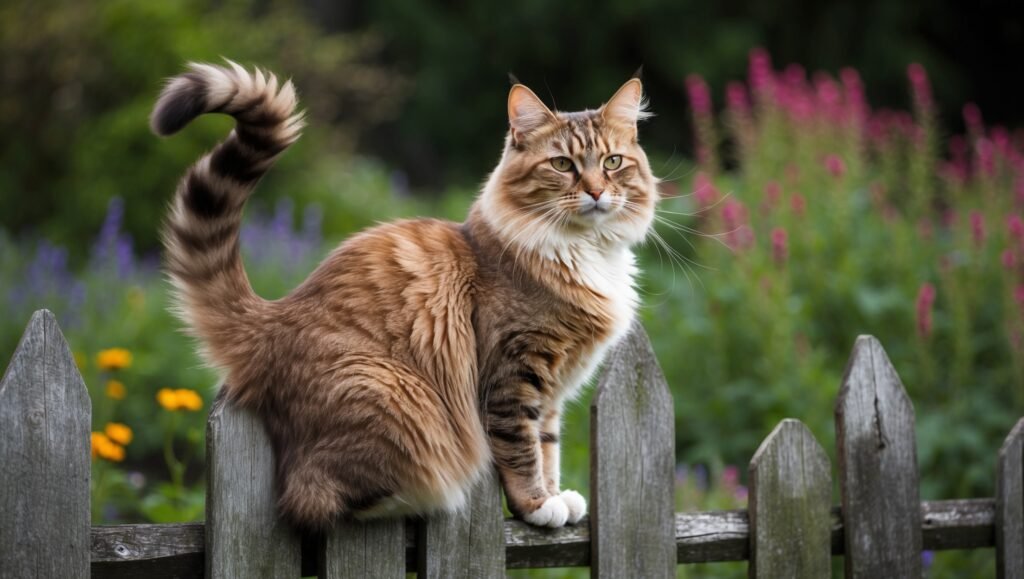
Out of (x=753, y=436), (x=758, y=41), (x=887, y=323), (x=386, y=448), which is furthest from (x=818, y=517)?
(x=758, y=41)

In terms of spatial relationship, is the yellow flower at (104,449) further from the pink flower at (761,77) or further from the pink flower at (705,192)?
the pink flower at (761,77)

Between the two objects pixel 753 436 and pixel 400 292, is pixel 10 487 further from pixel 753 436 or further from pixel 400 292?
pixel 753 436

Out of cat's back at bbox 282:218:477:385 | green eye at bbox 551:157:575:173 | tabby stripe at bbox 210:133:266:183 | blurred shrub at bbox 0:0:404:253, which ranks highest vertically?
blurred shrub at bbox 0:0:404:253

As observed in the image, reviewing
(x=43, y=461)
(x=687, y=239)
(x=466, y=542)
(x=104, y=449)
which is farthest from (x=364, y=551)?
(x=687, y=239)

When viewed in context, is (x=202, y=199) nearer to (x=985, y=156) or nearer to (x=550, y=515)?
(x=550, y=515)

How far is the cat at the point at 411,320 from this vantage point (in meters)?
2.14

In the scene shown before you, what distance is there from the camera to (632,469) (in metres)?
2.38

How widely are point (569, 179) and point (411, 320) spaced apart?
644mm

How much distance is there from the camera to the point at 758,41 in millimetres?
11539

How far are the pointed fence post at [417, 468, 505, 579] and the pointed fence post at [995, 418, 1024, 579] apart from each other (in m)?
1.42

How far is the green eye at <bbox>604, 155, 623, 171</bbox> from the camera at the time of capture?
271 cm

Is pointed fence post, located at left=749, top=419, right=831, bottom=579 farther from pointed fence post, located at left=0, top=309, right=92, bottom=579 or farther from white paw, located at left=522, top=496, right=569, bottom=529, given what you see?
pointed fence post, located at left=0, top=309, right=92, bottom=579

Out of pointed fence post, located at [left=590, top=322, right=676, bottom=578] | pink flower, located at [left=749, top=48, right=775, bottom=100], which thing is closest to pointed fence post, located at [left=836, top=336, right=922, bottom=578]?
pointed fence post, located at [left=590, top=322, right=676, bottom=578]

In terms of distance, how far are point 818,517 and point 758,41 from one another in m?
9.87
